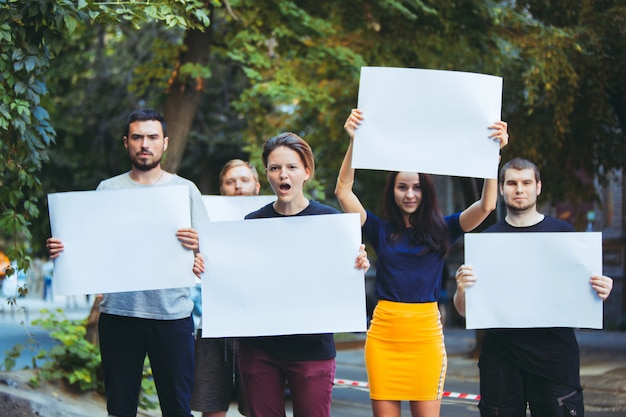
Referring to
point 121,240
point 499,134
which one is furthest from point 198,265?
point 499,134

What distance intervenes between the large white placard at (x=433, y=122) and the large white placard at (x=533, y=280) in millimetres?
380

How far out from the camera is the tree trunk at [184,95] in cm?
1058

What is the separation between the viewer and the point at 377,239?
4.55m

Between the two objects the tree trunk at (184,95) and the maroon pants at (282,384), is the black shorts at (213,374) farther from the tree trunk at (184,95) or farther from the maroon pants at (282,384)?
the tree trunk at (184,95)

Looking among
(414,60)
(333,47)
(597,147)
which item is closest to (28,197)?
(333,47)

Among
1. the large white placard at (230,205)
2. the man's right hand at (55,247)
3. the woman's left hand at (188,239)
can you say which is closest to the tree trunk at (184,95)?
the large white placard at (230,205)

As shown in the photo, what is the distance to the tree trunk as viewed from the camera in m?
10.6

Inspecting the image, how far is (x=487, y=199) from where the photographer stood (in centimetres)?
440

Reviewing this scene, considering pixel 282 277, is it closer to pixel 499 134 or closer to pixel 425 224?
pixel 425 224

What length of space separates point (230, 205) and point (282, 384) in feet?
6.86

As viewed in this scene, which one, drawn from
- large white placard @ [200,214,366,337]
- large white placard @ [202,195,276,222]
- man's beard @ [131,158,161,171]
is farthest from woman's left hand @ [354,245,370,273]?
large white placard @ [202,195,276,222]

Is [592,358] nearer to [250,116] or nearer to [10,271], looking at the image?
[250,116]

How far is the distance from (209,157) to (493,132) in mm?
17287

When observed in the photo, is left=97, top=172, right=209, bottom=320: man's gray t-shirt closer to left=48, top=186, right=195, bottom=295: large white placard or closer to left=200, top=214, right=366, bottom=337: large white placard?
left=48, top=186, right=195, bottom=295: large white placard
